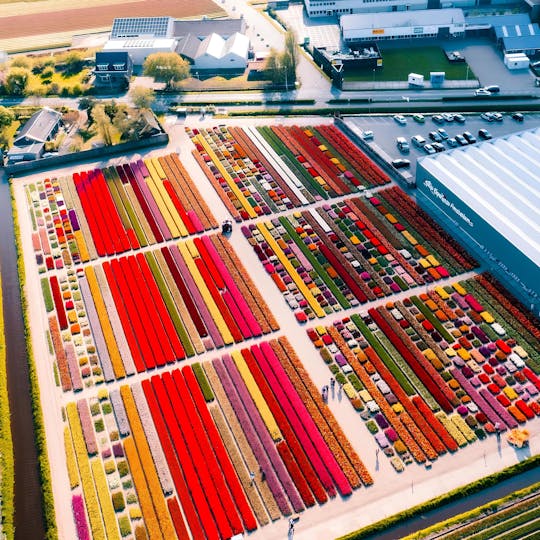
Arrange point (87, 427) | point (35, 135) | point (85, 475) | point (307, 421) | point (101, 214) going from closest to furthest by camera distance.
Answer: point (85, 475) → point (307, 421) → point (87, 427) → point (101, 214) → point (35, 135)

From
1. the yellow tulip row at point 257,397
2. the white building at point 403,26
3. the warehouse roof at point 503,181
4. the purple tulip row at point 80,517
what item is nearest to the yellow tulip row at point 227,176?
the warehouse roof at point 503,181

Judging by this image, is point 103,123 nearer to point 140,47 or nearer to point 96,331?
point 140,47

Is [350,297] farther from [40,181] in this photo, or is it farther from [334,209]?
[40,181]

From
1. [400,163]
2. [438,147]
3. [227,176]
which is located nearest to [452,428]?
[400,163]

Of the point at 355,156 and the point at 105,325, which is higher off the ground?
the point at 355,156

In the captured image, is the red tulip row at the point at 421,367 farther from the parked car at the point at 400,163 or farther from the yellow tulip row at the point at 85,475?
the yellow tulip row at the point at 85,475

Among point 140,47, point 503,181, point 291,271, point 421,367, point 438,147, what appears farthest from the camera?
point 140,47

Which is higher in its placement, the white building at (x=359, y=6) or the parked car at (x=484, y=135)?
the white building at (x=359, y=6)

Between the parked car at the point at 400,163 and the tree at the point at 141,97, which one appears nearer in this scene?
the parked car at the point at 400,163
